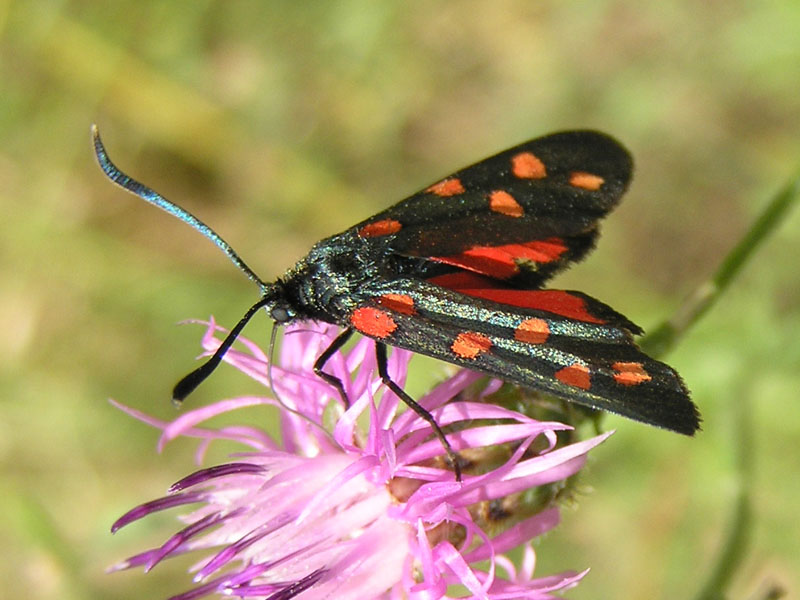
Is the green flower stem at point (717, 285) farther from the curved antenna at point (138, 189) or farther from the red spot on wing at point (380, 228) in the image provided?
the curved antenna at point (138, 189)

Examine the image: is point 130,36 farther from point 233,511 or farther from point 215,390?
point 233,511

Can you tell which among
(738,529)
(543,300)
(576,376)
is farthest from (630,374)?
→ (738,529)

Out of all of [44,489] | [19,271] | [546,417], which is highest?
[19,271]

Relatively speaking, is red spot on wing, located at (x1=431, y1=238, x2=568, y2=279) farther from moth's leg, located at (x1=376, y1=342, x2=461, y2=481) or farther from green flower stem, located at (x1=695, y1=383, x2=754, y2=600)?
green flower stem, located at (x1=695, y1=383, x2=754, y2=600)

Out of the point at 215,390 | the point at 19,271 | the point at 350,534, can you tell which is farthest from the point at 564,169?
the point at 19,271

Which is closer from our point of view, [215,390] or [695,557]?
[695,557]

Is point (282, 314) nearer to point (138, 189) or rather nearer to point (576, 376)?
point (138, 189)
